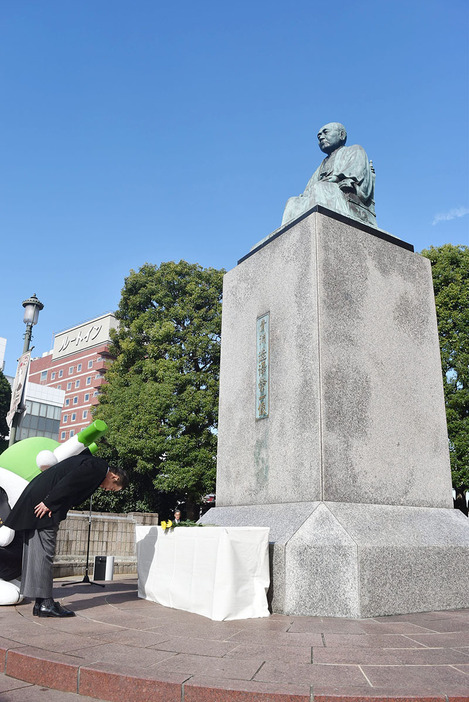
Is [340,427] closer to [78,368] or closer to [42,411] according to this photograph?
[42,411]

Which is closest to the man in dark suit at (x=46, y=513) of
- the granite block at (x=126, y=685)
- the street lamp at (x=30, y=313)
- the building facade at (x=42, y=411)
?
the granite block at (x=126, y=685)

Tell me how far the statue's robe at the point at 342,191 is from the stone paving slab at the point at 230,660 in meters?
5.71

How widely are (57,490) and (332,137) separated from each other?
7.46 meters

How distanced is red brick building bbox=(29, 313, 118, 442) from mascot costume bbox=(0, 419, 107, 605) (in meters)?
52.7

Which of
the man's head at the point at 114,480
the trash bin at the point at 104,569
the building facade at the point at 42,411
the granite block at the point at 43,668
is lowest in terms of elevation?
the trash bin at the point at 104,569

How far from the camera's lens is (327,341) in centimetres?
660

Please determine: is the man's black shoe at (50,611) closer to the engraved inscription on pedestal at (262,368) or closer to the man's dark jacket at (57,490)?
the man's dark jacket at (57,490)

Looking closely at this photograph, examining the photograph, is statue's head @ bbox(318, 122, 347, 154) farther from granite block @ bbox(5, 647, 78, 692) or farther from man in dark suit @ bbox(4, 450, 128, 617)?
granite block @ bbox(5, 647, 78, 692)

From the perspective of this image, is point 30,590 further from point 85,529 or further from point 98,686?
point 85,529

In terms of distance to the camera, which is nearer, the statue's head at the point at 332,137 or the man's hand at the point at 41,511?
the man's hand at the point at 41,511

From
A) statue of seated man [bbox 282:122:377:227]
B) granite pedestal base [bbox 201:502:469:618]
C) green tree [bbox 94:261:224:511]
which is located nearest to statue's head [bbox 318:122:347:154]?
statue of seated man [bbox 282:122:377:227]

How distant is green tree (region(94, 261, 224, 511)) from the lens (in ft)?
67.7

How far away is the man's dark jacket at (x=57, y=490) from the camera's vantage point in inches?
196

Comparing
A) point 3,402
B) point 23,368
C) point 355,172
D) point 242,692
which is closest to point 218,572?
point 242,692
